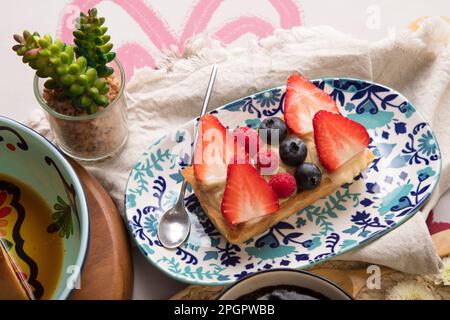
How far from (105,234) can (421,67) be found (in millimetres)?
825

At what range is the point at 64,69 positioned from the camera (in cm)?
116

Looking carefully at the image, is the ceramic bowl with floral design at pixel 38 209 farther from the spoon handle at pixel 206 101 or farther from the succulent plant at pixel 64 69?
the spoon handle at pixel 206 101

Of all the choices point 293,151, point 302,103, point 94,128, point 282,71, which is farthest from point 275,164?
point 94,128

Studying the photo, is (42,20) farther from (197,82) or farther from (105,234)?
(105,234)

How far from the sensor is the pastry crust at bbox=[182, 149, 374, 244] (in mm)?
1246

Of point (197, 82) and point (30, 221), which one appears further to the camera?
point (197, 82)

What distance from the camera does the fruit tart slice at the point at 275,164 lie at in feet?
4.08

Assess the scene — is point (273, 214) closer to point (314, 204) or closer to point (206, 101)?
point (314, 204)

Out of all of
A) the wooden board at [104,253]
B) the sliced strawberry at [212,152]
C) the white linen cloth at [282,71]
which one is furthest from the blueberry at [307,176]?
the wooden board at [104,253]

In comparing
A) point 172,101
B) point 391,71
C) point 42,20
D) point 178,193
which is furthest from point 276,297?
point 42,20

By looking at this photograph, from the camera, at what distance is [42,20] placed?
5.01 feet

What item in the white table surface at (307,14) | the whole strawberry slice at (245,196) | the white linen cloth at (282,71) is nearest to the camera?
the whole strawberry slice at (245,196)

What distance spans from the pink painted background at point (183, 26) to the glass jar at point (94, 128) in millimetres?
208

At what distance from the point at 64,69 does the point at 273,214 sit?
505 mm
